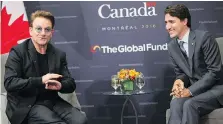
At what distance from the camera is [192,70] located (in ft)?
11.8

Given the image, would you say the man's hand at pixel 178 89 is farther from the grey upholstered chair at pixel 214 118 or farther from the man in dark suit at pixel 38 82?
the man in dark suit at pixel 38 82

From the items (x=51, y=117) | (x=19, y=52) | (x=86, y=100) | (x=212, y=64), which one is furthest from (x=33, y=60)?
(x=86, y=100)

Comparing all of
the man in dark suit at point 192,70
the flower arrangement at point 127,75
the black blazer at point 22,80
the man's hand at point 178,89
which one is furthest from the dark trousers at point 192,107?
the flower arrangement at point 127,75

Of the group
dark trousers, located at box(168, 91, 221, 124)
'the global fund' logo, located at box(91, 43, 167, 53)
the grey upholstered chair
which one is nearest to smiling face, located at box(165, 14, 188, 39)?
dark trousers, located at box(168, 91, 221, 124)

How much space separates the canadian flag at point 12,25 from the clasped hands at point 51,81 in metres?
1.85

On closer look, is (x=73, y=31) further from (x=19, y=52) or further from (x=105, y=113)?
(x=19, y=52)

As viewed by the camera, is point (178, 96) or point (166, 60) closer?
point (178, 96)

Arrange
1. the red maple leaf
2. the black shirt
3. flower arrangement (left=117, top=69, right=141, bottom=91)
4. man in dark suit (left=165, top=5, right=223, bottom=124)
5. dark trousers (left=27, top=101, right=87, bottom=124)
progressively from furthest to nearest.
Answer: the red maple leaf < flower arrangement (left=117, top=69, right=141, bottom=91) < man in dark suit (left=165, top=5, right=223, bottom=124) < the black shirt < dark trousers (left=27, top=101, right=87, bottom=124)

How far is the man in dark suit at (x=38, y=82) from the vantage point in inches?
120

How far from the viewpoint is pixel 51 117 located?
9.90 ft

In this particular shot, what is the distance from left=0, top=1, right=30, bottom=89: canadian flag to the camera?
4793 mm

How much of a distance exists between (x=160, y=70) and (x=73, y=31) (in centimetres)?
120

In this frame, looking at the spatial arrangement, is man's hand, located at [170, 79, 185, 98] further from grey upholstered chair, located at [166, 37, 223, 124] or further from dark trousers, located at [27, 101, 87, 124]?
dark trousers, located at [27, 101, 87, 124]

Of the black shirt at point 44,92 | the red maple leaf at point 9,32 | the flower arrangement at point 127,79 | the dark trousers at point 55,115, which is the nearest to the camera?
the dark trousers at point 55,115
